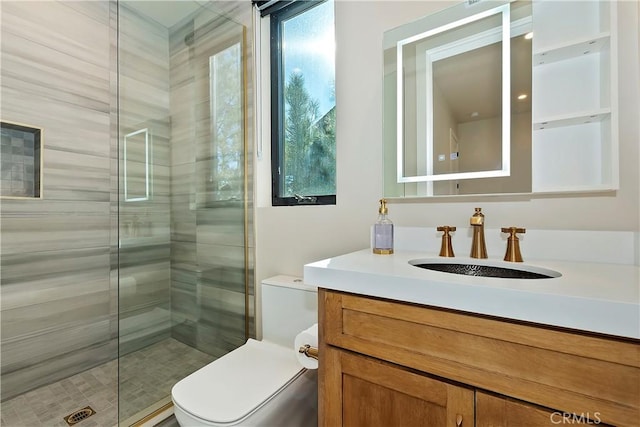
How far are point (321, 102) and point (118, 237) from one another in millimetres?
1269

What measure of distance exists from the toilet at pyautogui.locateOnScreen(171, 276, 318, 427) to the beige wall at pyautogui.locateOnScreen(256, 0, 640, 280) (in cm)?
24

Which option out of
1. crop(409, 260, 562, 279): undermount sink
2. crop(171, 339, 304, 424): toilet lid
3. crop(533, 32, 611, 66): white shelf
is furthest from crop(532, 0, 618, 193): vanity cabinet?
crop(171, 339, 304, 424): toilet lid

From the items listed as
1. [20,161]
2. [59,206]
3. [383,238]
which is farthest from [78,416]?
[383,238]

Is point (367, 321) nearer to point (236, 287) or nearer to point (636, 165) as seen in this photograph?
point (636, 165)

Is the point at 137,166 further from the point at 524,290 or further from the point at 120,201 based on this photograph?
the point at 524,290

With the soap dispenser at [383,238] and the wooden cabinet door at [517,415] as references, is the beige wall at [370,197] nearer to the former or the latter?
the soap dispenser at [383,238]

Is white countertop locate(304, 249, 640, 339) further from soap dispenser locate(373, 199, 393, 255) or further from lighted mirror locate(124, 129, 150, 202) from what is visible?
lighted mirror locate(124, 129, 150, 202)

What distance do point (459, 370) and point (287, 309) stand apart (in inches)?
35.1

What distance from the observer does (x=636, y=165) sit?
85cm

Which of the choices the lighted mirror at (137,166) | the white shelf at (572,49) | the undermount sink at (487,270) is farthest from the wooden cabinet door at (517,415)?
the lighted mirror at (137,166)

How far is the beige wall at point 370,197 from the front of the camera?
0.87m

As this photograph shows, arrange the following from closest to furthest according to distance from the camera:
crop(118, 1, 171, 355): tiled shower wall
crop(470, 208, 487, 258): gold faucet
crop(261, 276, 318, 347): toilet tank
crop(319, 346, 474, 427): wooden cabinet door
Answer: crop(319, 346, 474, 427): wooden cabinet door, crop(470, 208, 487, 258): gold faucet, crop(261, 276, 318, 347): toilet tank, crop(118, 1, 171, 355): tiled shower wall

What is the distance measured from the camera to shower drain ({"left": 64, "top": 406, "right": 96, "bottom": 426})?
1361mm

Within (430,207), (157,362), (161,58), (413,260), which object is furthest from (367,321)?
(161,58)
